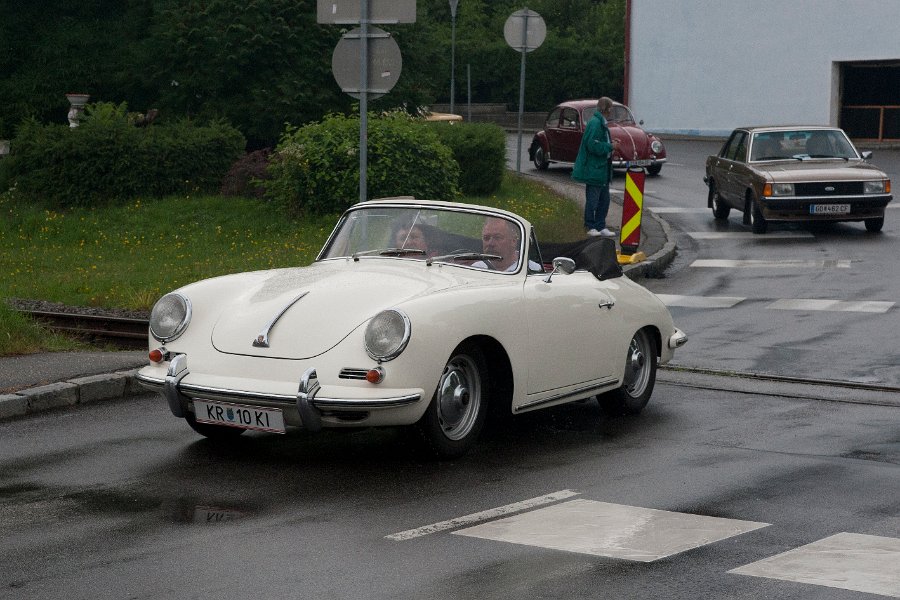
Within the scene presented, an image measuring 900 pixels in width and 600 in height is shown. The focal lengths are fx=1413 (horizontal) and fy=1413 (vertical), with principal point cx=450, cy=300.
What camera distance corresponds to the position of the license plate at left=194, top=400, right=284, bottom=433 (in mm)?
7168

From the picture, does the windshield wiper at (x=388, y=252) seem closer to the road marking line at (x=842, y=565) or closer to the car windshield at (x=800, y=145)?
the road marking line at (x=842, y=565)

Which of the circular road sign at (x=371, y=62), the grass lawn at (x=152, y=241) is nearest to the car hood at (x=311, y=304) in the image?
the grass lawn at (x=152, y=241)

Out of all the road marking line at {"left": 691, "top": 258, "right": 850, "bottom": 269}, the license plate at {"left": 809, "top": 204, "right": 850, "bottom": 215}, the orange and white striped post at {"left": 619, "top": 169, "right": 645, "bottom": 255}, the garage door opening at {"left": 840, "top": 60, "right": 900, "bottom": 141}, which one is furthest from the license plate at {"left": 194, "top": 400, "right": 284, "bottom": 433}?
the garage door opening at {"left": 840, "top": 60, "right": 900, "bottom": 141}

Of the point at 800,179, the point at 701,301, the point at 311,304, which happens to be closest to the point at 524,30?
the point at 800,179

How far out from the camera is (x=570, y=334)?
8414 mm

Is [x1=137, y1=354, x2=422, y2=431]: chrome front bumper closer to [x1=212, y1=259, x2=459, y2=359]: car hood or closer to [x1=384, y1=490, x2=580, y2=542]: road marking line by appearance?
[x1=212, y1=259, x2=459, y2=359]: car hood

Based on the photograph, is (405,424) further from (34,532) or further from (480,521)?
(34,532)

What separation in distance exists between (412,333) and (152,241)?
41.4 feet

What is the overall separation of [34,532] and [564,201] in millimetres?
19026

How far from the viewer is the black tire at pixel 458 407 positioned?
7.45m

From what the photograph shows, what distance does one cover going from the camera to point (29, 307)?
512 inches

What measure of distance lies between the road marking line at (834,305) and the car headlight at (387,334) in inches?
311

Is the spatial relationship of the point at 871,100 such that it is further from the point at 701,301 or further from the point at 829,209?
A: the point at 701,301

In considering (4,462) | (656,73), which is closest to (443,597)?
(4,462)
